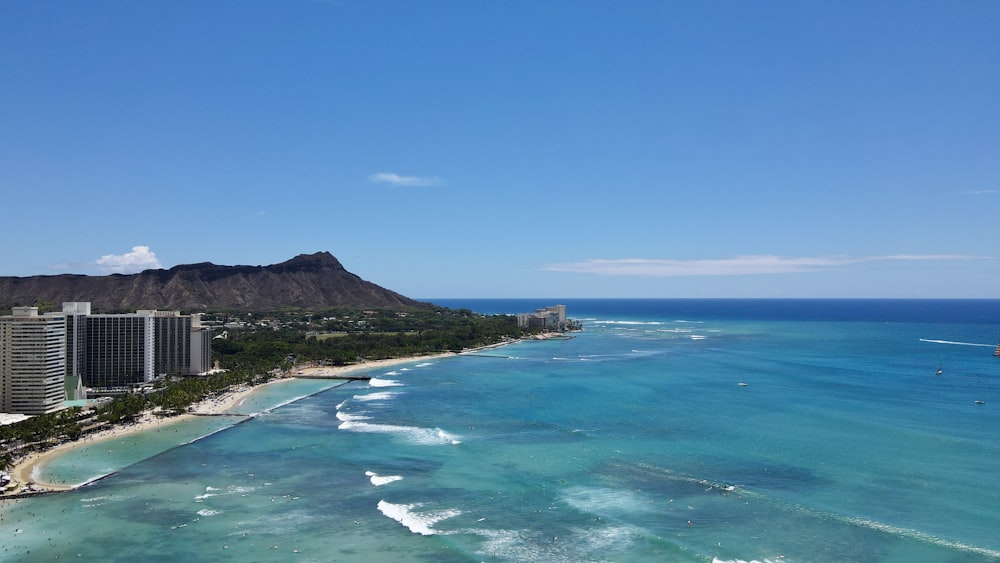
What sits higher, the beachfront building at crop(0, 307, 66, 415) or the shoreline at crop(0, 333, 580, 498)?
the beachfront building at crop(0, 307, 66, 415)

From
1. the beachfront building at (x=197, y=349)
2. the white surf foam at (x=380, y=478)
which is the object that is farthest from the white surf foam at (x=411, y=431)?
the beachfront building at (x=197, y=349)

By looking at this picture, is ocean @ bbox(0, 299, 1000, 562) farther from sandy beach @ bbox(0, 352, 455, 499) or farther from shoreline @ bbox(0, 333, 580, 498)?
sandy beach @ bbox(0, 352, 455, 499)

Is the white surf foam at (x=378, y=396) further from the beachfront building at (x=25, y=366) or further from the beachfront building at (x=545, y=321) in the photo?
the beachfront building at (x=545, y=321)

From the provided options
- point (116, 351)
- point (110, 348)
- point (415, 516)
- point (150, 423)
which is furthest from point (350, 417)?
point (110, 348)

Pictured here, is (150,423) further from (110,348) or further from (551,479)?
(551,479)

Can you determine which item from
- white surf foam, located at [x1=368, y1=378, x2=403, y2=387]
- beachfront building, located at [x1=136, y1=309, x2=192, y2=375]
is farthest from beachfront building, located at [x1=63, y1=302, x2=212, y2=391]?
white surf foam, located at [x1=368, y1=378, x2=403, y2=387]

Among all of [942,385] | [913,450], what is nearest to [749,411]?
[913,450]
